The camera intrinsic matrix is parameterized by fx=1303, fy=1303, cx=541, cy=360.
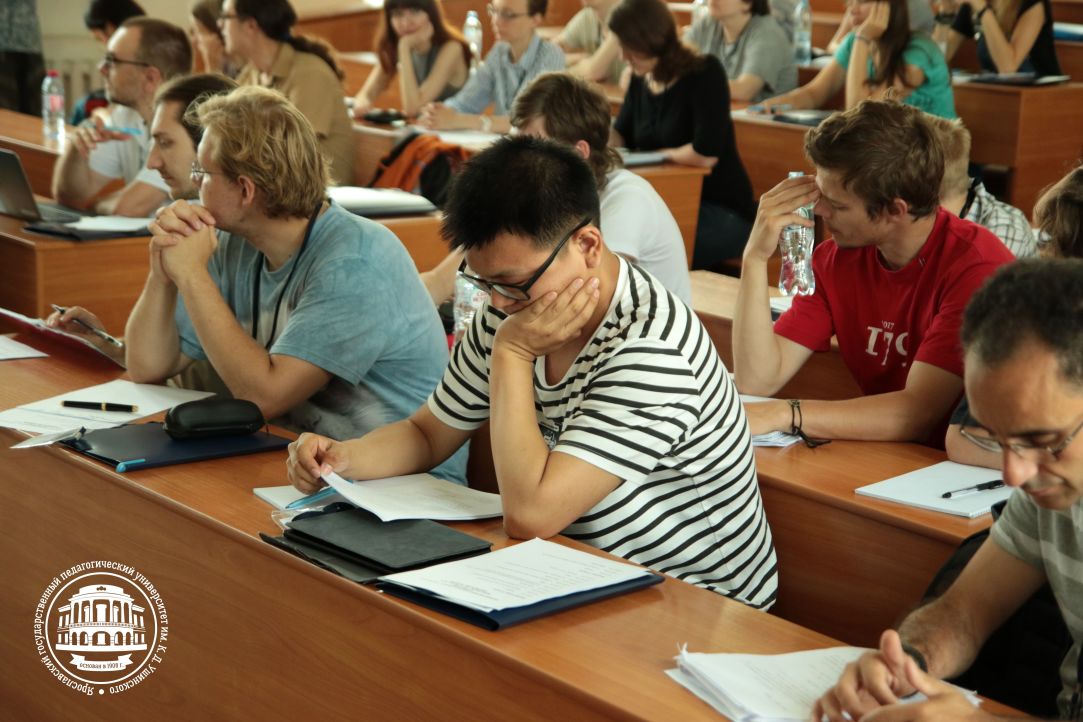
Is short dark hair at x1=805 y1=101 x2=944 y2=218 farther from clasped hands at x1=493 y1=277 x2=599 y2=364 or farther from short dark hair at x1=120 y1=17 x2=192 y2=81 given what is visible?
short dark hair at x1=120 y1=17 x2=192 y2=81

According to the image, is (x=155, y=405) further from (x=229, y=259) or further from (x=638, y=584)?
(x=638, y=584)

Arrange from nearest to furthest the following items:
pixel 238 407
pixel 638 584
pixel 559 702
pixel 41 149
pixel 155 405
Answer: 1. pixel 559 702
2. pixel 638 584
3. pixel 238 407
4. pixel 155 405
5. pixel 41 149

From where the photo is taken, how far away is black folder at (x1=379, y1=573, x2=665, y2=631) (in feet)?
4.48

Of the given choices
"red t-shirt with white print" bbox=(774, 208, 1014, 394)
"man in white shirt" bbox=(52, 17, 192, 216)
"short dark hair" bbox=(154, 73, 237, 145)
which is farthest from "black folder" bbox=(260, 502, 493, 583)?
"man in white shirt" bbox=(52, 17, 192, 216)

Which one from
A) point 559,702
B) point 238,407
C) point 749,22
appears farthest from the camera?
point 749,22

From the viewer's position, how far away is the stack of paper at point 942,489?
1770 millimetres

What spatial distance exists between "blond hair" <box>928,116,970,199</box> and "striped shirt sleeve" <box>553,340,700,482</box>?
3.95 ft

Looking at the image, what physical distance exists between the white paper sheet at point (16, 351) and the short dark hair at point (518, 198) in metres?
1.20

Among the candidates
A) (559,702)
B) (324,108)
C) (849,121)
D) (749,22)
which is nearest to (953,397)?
(849,121)

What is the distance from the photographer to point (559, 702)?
4.15 feet

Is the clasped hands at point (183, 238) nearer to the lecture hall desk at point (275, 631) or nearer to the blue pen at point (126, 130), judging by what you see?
the lecture hall desk at point (275, 631)

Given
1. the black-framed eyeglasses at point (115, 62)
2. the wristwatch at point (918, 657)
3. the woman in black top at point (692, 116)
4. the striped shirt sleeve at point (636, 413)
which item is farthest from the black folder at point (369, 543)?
the woman in black top at point (692, 116)

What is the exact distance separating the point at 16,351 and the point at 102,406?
1.55ft

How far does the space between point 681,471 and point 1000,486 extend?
0.51 m
